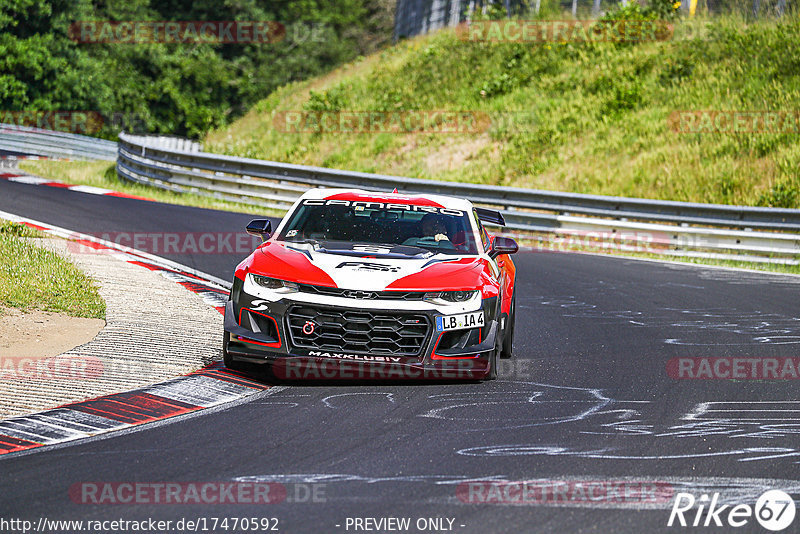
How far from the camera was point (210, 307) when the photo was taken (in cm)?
1066

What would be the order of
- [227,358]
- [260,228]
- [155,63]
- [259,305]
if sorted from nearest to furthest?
1. [259,305]
2. [227,358]
3. [260,228]
4. [155,63]

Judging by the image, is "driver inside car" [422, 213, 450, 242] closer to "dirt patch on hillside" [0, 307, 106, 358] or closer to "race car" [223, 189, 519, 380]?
"race car" [223, 189, 519, 380]

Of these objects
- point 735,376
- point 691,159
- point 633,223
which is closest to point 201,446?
point 735,376

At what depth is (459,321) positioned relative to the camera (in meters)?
7.52

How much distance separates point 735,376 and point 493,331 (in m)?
2.31

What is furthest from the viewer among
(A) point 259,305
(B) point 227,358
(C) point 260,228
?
(C) point 260,228

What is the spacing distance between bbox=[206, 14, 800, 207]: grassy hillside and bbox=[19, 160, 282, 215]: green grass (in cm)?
344

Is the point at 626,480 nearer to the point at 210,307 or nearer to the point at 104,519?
the point at 104,519

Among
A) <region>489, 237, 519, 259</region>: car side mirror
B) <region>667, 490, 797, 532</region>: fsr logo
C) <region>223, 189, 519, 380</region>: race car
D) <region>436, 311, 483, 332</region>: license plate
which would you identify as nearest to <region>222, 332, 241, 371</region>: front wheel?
<region>223, 189, 519, 380</region>: race car

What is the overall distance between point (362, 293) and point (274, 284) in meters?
0.69

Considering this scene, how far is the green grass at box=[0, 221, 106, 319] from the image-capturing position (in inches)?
386

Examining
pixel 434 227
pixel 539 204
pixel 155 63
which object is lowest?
pixel 539 204

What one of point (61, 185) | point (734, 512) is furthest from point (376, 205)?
point (61, 185)

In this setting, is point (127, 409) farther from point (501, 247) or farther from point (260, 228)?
point (501, 247)
